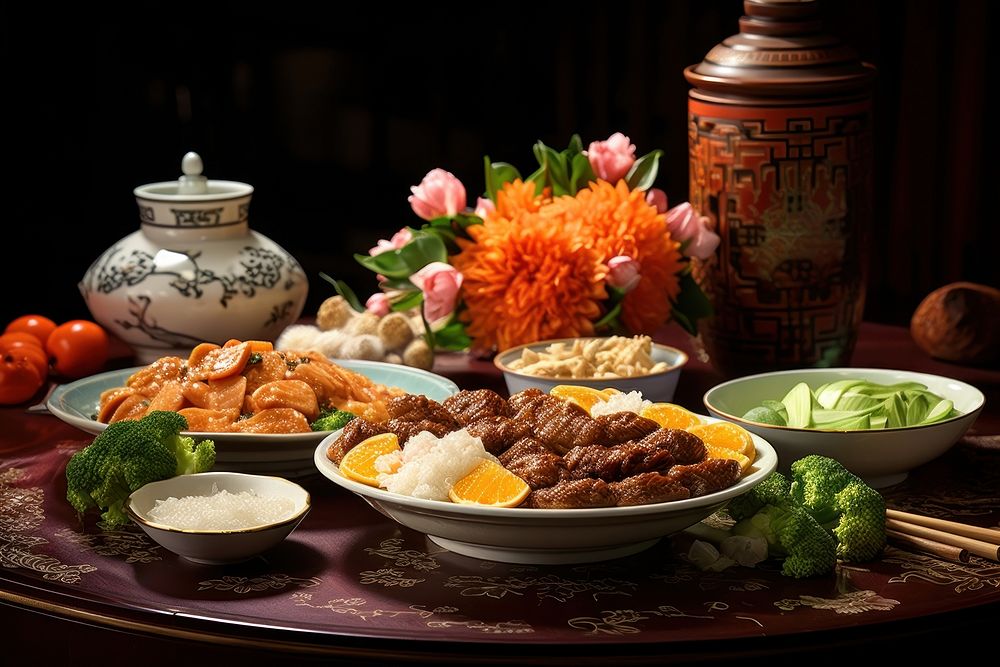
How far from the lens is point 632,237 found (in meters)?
2.82

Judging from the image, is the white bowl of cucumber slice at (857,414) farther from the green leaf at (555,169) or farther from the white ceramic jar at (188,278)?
the white ceramic jar at (188,278)

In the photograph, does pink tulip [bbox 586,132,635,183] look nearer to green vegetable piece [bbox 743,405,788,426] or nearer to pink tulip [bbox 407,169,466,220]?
pink tulip [bbox 407,169,466,220]

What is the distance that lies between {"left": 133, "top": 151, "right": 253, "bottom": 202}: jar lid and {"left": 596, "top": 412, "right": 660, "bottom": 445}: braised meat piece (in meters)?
1.33

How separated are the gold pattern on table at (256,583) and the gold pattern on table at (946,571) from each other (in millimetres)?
803

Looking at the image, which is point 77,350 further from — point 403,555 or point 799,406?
point 799,406

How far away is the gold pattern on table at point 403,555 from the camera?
6.38 ft

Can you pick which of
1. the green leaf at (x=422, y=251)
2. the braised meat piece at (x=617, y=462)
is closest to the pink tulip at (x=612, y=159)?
the green leaf at (x=422, y=251)

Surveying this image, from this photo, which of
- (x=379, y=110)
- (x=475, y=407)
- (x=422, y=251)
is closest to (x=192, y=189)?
(x=422, y=251)

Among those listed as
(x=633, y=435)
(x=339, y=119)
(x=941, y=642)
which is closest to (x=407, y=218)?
(x=339, y=119)

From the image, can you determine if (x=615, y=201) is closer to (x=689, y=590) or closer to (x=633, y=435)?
(x=633, y=435)

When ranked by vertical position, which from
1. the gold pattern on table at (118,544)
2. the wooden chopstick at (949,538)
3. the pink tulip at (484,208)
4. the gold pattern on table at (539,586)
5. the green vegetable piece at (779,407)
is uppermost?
the pink tulip at (484,208)

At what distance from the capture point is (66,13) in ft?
15.1

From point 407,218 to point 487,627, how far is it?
3781 mm

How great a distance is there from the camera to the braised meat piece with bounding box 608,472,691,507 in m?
1.82
